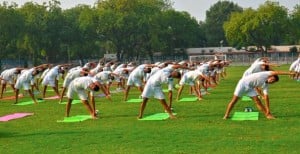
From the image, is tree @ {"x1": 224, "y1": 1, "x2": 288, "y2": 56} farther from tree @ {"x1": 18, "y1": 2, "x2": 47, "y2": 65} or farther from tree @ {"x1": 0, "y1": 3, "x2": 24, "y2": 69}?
tree @ {"x1": 0, "y1": 3, "x2": 24, "y2": 69}

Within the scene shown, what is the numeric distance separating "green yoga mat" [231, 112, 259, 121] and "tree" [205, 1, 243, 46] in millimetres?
111521

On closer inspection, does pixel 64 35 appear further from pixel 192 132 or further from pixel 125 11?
pixel 192 132

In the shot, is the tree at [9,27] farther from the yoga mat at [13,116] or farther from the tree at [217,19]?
the tree at [217,19]

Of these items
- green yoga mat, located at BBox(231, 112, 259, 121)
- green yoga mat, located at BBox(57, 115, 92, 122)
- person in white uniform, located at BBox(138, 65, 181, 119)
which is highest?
person in white uniform, located at BBox(138, 65, 181, 119)

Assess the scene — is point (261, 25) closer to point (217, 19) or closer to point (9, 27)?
point (9, 27)

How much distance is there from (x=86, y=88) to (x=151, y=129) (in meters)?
4.04

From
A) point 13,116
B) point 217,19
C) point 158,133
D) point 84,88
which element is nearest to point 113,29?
point 217,19

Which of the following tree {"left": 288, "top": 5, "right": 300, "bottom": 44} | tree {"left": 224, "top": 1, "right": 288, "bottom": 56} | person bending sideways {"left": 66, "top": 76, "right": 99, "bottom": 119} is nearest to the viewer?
person bending sideways {"left": 66, "top": 76, "right": 99, "bottom": 119}

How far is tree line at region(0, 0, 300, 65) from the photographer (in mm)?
77938

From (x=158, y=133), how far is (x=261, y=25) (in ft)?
249

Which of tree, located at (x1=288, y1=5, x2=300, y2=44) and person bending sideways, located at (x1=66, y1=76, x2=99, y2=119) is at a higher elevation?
tree, located at (x1=288, y1=5, x2=300, y2=44)

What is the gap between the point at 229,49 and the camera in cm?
11206

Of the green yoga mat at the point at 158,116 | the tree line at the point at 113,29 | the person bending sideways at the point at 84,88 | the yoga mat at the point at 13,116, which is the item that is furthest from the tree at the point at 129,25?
the green yoga mat at the point at 158,116

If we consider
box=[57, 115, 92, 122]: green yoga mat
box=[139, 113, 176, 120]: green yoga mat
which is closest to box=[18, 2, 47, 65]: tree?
box=[57, 115, 92, 122]: green yoga mat
